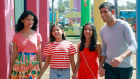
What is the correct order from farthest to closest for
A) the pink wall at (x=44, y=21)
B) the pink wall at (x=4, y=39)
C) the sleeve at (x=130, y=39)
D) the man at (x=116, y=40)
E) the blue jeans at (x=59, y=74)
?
1. the pink wall at (x=44, y=21)
2. the pink wall at (x=4, y=39)
3. the blue jeans at (x=59, y=74)
4. the man at (x=116, y=40)
5. the sleeve at (x=130, y=39)

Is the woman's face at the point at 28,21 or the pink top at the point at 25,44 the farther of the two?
the woman's face at the point at 28,21

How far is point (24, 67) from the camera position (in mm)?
4141

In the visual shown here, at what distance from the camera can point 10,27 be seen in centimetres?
487

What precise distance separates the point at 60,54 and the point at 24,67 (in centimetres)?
58

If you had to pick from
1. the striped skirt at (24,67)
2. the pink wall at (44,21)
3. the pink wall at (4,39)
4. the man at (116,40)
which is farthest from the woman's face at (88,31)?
the pink wall at (44,21)

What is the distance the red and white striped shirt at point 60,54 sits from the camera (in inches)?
163

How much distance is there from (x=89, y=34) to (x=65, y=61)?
0.56 m

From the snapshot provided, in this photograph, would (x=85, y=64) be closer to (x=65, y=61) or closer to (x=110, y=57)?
(x=65, y=61)

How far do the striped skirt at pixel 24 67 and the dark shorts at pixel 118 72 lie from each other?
3.70 feet

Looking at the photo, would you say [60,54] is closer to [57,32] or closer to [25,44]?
[57,32]

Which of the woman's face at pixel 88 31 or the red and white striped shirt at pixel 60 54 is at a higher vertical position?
the woman's face at pixel 88 31

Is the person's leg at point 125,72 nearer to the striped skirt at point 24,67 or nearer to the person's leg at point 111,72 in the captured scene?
the person's leg at point 111,72

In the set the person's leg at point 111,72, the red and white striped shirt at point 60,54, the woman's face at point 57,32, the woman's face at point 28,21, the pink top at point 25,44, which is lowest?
the person's leg at point 111,72

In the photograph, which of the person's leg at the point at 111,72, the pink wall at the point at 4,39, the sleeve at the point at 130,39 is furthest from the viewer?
the pink wall at the point at 4,39
